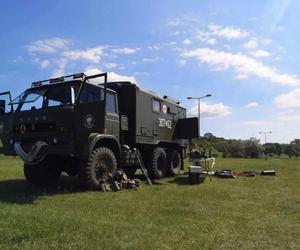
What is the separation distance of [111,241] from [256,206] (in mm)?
5005

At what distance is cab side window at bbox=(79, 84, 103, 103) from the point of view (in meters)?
12.3

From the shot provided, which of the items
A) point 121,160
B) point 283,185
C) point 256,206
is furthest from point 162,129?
point 256,206

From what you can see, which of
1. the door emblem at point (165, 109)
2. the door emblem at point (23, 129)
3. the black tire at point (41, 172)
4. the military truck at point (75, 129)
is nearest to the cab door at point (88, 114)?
the military truck at point (75, 129)

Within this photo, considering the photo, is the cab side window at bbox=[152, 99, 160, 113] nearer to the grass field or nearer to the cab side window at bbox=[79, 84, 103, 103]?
the grass field

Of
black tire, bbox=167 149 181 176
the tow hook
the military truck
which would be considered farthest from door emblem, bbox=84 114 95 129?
black tire, bbox=167 149 181 176

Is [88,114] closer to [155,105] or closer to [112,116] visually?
[112,116]

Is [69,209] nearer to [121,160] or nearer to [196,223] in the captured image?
[196,223]

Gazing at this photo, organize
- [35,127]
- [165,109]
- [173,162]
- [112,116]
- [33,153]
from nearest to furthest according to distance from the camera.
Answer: [33,153] → [35,127] → [112,116] → [165,109] → [173,162]

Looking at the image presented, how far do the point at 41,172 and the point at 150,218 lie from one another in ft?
20.8

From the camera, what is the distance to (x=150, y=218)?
8.47m

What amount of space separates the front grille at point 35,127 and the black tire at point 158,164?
5.66 meters

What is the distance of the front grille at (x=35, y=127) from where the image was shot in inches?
465

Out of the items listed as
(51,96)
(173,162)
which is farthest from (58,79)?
(173,162)

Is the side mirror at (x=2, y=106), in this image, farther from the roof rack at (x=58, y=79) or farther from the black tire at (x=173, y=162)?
the black tire at (x=173, y=162)
